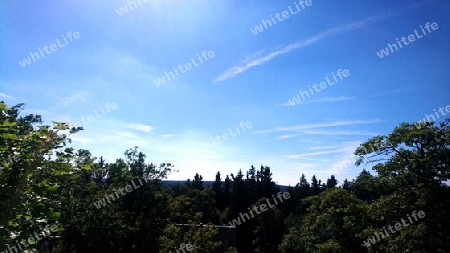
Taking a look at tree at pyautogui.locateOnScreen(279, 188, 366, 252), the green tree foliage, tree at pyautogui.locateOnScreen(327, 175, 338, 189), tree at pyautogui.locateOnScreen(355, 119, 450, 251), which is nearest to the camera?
the green tree foliage

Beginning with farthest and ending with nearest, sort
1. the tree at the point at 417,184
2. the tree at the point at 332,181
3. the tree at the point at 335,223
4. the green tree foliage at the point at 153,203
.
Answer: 1. the tree at the point at 332,181
2. the tree at the point at 335,223
3. the tree at the point at 417,184
4. the green tree foliage at the point at 153,203

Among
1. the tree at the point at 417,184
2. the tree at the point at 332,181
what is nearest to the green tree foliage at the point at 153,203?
the tree at the point at 417,184

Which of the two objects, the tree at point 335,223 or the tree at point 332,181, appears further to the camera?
the tree at point 332,181

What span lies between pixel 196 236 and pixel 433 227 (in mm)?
10942

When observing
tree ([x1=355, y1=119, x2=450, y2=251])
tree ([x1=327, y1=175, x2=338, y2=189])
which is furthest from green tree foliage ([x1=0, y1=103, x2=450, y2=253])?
tree ([x1=327, y1=175, x2=338, y2=189])

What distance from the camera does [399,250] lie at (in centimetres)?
1057

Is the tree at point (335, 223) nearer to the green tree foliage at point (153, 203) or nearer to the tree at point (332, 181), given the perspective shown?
the green tree foliage at point (153, 203)

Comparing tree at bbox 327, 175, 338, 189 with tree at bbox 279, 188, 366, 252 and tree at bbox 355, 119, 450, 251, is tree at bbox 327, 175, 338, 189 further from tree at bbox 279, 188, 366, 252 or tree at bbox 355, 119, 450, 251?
tree at bbox 355, 119, 450, 251

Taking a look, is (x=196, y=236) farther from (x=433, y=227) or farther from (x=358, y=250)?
(x=433, y=227)

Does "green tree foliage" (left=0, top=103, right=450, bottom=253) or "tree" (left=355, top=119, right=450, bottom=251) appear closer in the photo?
"green tree foliage" (left=0, top=103, right=450, bottom=253)

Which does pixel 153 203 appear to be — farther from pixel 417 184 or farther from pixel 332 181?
pixel 332 181

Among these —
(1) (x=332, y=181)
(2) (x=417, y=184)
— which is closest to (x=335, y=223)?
(2) (x=417, y=184)

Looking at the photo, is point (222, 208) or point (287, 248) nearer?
point (287, 248)

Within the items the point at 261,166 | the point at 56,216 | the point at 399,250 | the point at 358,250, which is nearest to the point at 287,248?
the point at 358,250
